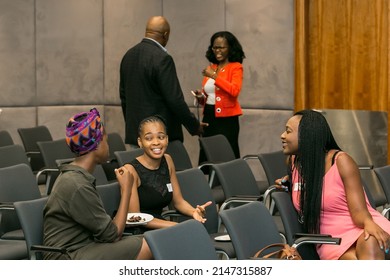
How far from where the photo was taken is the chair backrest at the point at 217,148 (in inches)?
312

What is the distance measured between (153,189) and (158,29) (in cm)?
232

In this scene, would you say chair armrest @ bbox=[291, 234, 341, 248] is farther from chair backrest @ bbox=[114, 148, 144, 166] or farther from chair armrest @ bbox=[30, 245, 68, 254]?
chair backrest @ bbox=[114, 148, 144, 166]

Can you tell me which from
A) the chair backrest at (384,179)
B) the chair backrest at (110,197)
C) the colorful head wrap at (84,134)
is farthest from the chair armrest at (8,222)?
the chair backrest at (384,179)

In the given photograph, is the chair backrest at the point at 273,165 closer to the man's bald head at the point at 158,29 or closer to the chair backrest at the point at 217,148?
the chair backrest at the point at 217,148

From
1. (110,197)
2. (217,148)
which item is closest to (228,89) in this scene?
(217,148)

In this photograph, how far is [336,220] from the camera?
16.3ft

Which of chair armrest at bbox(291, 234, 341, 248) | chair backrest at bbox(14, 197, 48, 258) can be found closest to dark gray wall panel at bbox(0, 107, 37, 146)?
chair backrest at bbox(14, 197, 48, 258)

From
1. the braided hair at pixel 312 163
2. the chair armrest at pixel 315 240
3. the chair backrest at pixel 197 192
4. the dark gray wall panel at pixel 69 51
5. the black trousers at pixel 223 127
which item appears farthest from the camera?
the dark gray wall panel at pixel 69 51

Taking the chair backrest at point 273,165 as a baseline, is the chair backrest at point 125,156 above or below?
above

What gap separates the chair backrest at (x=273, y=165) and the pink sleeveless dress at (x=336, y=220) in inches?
79.6

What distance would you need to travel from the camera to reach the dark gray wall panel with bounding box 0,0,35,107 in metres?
10.7

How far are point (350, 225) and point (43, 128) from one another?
4.86 meters
